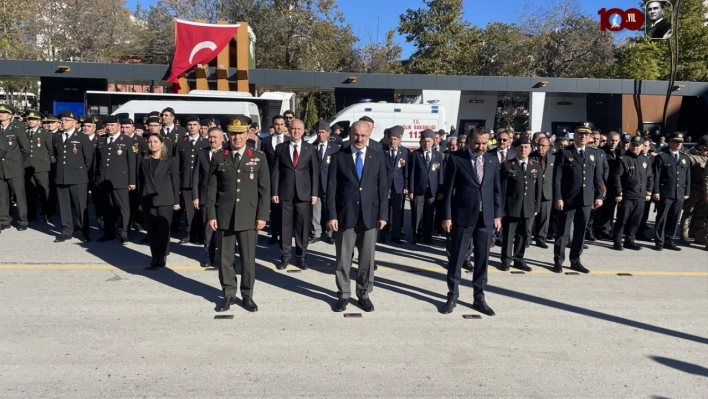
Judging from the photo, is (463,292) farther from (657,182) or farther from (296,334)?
(657,182)

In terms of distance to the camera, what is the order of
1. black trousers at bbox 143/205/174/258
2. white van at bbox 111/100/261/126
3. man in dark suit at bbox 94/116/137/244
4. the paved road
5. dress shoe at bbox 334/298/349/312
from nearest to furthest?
1. the paved road
2. dress shoe at bbox 334/298/349/312
3. black trousers at bbox 143/205/174/258
4. man in dark suit at bbox 94/116/137/244
5. white van at bbox 111/100/261/126

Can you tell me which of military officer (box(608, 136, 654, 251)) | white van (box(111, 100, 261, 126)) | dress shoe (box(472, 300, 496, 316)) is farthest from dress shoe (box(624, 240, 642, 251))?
white van (box(111, 100, 261, 126))

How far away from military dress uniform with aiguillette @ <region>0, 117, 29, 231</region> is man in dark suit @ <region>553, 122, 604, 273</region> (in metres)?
8.72

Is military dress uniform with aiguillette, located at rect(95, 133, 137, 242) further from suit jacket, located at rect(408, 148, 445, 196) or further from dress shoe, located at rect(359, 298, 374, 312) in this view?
dress shoe, located at rect(359, 298, 374, 312)

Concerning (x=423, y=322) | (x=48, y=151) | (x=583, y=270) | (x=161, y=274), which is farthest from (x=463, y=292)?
(x=48, y=151)

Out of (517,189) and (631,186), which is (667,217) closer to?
(631,186)

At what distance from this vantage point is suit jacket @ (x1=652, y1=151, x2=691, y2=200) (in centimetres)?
907

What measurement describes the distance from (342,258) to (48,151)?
680cm

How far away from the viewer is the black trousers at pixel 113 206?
8.32 meters

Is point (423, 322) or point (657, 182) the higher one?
point (657, 182)

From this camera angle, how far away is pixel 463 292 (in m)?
6.38

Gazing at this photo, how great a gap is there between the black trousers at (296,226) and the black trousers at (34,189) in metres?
5.20

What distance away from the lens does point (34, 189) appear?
9.95 metres

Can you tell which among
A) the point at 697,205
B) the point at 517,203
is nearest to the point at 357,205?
the point at 517,203
